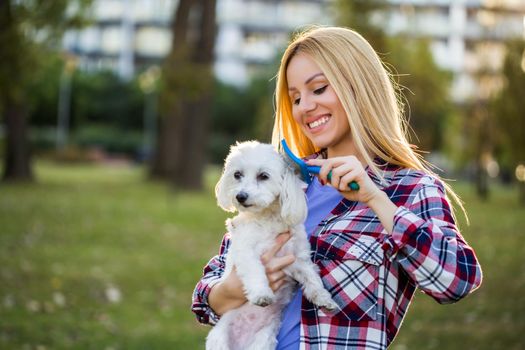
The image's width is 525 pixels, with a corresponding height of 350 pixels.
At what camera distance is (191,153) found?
78.6 feet

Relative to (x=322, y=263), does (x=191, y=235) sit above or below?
below

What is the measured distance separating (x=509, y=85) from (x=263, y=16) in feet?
185

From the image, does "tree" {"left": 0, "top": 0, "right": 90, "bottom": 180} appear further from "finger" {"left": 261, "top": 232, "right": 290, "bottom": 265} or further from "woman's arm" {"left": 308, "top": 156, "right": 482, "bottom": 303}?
"woman's arm" {"left": 308, "top": 156, "right": 482, "bottom": 303}

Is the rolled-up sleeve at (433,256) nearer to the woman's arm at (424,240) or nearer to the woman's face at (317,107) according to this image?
the woman's arm at (424,240)

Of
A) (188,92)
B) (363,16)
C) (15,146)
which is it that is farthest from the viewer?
(15,146)

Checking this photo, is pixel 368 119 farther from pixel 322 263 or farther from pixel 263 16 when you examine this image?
pixel 263 16

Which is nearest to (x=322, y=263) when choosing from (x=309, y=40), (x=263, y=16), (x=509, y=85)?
(x=309, y=40)

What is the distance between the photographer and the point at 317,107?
120 inches

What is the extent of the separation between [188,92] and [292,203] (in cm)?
1900

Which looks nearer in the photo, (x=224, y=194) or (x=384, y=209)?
(x=384, y=209)

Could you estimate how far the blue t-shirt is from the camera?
286 centimetres

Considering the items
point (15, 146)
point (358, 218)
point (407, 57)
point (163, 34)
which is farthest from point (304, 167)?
point (163, 34)

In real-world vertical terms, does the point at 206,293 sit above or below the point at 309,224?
below

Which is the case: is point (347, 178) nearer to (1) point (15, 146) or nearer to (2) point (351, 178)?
(2) point (351, 178)
